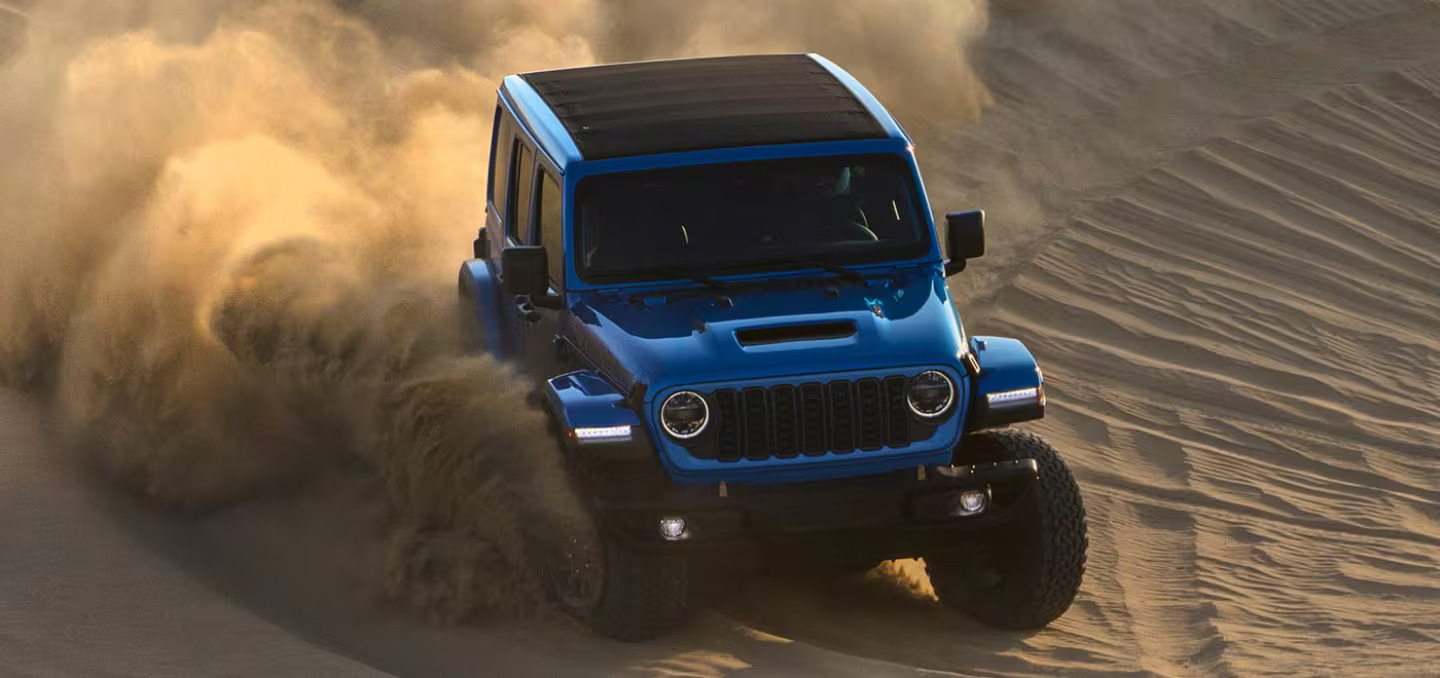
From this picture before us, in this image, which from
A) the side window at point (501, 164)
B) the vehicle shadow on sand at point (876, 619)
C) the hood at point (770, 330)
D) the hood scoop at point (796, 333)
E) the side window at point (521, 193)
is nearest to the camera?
the hood at point (770, 330)

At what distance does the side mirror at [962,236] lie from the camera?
322 inches

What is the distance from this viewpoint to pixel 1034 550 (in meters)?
7.57

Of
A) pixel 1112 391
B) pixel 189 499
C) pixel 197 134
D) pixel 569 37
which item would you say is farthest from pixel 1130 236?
pixel 189 499

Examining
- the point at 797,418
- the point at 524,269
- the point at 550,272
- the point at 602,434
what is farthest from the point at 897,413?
the point at 550,272

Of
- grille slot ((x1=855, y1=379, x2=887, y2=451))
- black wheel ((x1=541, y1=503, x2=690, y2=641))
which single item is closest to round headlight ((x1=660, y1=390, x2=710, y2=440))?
black wheel ((x1=541, y1=503, x2=690, y2=641))

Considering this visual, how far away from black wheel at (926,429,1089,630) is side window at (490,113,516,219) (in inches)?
112

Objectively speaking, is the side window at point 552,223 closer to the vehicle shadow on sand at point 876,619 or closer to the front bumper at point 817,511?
the front bumper at point 817,511

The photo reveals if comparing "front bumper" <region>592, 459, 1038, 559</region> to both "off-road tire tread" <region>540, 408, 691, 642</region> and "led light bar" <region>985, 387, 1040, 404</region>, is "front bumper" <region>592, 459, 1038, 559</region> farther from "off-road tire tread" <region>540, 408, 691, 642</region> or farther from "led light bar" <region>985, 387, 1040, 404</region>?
"led light bar" <region>985, 387, 1040, 404</region>

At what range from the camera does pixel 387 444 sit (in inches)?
354

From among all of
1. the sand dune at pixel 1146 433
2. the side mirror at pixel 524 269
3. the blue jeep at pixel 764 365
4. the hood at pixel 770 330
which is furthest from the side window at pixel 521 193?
the sand dune at pixel 1146 433

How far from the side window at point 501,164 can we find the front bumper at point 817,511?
8.53 ft

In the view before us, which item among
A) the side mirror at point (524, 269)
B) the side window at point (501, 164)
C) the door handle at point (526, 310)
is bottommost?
the door handle at point (526, 310)

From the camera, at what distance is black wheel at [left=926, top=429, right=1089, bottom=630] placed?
24.8 feet

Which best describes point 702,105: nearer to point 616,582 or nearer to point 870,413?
point 870,413
